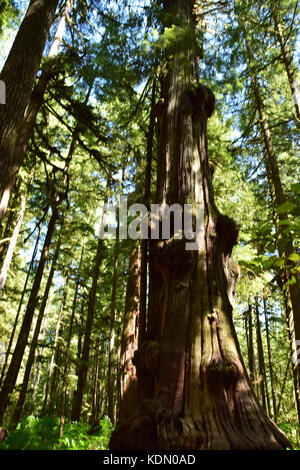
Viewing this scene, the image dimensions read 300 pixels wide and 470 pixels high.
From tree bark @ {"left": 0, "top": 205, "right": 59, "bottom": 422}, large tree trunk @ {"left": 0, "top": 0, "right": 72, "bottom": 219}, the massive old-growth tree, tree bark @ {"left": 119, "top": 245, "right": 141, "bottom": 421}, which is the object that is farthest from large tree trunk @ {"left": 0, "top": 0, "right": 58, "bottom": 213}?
tree bark @ {"left": 119, "top": 245, "right": 141, "bottom": 421}

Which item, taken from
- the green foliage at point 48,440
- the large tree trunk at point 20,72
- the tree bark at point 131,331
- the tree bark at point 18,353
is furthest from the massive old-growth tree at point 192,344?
the tree bark at point 18,353

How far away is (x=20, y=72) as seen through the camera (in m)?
4.20

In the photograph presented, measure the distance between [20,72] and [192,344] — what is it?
14.5 feet

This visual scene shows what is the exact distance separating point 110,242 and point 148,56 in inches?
539

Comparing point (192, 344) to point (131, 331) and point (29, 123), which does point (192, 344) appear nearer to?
point (29, 123)

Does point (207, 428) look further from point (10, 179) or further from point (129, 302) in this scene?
point (129, 302)

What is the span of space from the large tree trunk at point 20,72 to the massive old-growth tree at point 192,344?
2.02 m

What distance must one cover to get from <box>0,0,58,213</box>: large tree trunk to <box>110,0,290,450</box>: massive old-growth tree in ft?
6.64

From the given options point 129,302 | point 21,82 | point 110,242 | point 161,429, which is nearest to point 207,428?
point 161,429

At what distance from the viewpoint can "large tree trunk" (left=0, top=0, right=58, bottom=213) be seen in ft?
12.2

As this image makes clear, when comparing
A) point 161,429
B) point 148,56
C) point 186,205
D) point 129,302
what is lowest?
point 161,429

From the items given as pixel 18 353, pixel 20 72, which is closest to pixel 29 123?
pixel 20 72

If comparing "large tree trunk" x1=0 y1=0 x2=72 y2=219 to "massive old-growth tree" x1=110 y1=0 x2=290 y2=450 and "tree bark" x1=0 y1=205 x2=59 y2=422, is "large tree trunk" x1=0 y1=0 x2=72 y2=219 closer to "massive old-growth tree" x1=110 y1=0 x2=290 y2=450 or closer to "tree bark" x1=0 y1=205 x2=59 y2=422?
"massive old-growth tree" x1=110 y1=0 x2=290 y2=450

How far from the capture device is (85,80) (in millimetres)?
5840
